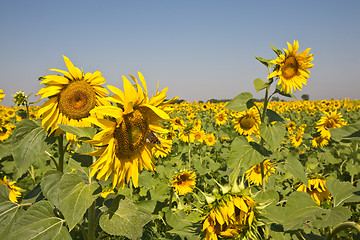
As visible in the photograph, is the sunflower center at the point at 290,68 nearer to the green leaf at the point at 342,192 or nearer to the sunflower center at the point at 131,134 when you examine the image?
the green leaf at the point at 342,192

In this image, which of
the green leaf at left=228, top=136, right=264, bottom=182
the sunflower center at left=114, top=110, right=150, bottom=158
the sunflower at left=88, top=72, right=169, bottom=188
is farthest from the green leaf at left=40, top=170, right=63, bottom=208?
the green leaf at left=228, top=136, right=264, bottom=182

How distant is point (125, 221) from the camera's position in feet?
4.41

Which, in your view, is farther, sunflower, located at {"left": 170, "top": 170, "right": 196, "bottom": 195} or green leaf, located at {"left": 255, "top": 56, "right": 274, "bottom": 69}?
sunflower, located at {"left": 170, "top": 170, "right": 196, "bottom": 195}

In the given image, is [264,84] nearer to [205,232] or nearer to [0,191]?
[205,232]

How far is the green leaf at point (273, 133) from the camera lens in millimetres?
1960

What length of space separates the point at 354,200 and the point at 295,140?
22.1 ft

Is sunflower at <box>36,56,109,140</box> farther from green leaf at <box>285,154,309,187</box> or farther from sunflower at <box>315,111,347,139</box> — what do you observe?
sunflower at <box>315,111,347,139</box>

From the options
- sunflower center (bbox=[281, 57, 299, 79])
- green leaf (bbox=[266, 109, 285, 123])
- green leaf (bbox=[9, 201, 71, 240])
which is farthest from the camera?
sunflower center (bbox=[281, 57, 299, 79])

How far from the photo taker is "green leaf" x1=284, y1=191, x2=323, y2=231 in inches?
51.8

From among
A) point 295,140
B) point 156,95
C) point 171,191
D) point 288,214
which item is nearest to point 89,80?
point 156,95

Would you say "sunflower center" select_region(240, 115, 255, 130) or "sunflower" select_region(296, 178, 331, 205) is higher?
"sunflower center" select_region(240, 115, 255, 130)

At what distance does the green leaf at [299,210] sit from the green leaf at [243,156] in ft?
1.49

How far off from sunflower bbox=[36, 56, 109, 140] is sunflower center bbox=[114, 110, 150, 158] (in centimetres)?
39

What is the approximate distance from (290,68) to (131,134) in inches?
66.9
